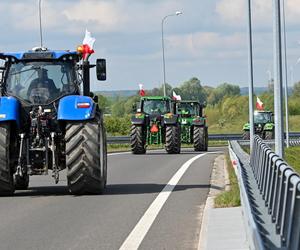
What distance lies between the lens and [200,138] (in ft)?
136

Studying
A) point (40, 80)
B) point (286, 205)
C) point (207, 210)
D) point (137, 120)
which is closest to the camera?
point (286, 205)

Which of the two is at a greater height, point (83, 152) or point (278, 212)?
point (83, 152)

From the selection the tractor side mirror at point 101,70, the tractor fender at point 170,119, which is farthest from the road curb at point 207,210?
the tractor fender at point 170,119

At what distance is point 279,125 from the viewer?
50.1 feet

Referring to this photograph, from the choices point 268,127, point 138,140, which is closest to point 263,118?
point 268,127

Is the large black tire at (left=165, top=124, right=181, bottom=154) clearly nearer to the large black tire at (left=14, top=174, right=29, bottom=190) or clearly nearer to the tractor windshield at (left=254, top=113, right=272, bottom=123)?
the tractor windshield at (left=254, top=113, right=272, bottom=123)

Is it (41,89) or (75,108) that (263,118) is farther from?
(75,108)

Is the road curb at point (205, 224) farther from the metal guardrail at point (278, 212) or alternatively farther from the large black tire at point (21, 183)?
the large black tire at point (21, 183)

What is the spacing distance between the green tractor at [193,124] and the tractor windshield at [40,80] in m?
23.8

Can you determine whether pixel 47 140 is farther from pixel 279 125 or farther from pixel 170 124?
pixel 170 124

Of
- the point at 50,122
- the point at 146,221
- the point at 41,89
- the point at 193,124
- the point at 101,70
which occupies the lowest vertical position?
the point at 146,221

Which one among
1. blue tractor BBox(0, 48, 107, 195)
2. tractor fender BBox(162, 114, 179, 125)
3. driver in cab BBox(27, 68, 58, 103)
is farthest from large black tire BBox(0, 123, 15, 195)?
tractor fender BBox(162, 114, 179, 125)

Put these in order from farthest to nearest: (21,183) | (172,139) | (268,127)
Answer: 1. (268,127)
2. (172,139)
3. (21,183)

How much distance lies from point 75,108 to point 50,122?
0.77m
